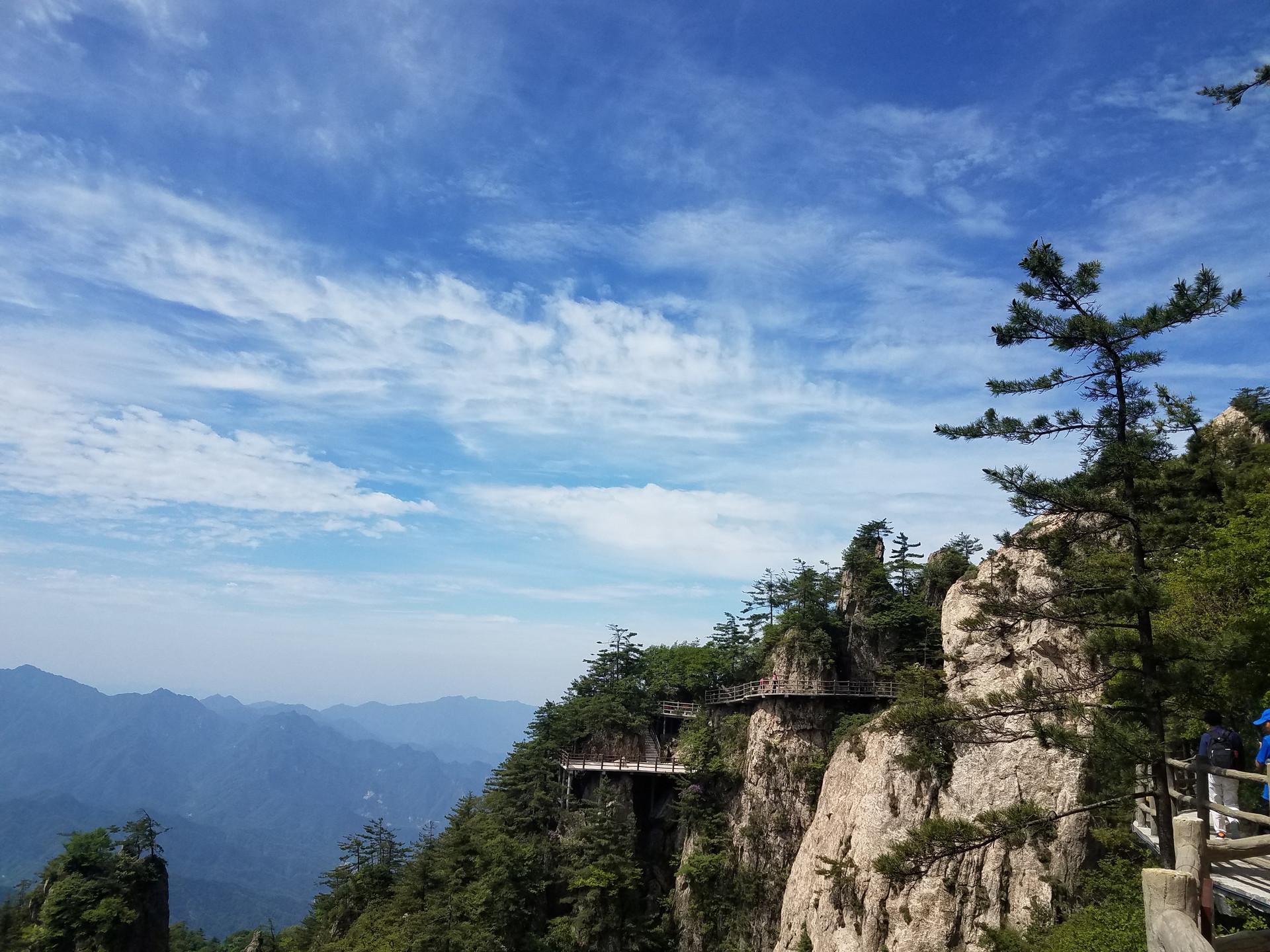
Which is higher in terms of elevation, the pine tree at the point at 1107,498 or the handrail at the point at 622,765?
the pine tree at the point at 1107,498

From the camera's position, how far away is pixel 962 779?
27891 mm

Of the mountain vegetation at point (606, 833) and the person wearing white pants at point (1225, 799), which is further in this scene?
the mountain vegetation at point (606, 833)

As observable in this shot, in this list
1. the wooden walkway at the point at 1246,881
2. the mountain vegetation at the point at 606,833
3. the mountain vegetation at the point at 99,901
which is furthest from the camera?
the mountain vegetation at the point at 99,901

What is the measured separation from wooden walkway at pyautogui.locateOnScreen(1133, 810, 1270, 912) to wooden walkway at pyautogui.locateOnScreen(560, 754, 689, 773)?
112ft

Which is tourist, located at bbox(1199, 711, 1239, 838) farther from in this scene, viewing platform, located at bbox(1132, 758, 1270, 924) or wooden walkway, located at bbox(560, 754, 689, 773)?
wooden walkway, located at bbox(560, 754, 689, 773)

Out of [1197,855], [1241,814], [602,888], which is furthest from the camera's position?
[602,888]

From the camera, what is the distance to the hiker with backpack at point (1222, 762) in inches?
373

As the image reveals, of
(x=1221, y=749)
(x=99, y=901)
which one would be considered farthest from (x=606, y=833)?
(x=99, y=901)

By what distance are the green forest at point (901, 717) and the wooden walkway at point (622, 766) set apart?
82cm

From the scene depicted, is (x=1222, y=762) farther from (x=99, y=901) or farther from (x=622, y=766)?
(x=99, y=901)

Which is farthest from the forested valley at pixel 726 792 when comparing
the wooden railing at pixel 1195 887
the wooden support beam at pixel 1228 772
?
the wooden railing at pixel 1195 887

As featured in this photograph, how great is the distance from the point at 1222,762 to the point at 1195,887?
A: 5538 millimetres

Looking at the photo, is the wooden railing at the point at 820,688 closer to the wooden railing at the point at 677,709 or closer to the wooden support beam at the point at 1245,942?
the wooden railing at the point at 677,709

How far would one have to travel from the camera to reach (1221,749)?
952 centimetres
